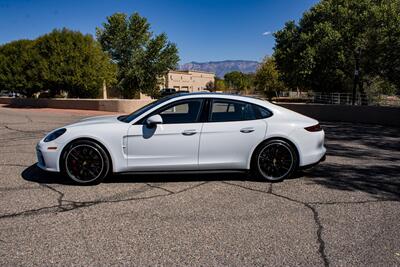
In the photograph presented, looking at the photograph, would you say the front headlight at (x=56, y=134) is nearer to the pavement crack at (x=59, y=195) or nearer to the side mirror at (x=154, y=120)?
the pavement crack at (x=59, y=195)

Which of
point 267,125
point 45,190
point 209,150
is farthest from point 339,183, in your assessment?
point 45,190

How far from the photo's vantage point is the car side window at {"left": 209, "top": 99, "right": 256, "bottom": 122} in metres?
6.18

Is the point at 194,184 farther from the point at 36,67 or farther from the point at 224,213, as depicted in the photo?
the point at 36,67

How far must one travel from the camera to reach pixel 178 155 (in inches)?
236

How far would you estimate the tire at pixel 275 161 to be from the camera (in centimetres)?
618

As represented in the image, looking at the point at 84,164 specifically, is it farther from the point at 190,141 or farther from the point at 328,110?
the point at 328,110

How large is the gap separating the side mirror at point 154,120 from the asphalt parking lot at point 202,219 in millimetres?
941

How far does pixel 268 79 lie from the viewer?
58.7 m

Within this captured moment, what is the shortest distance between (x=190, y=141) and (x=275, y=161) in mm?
1397

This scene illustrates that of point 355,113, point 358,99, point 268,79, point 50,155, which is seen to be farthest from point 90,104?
point 268,79

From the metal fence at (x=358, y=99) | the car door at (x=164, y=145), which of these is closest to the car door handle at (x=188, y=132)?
the car door at (x=164, y=145)

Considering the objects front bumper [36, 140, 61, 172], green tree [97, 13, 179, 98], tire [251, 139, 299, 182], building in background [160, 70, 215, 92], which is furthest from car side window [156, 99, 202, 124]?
building in background [160, 70, 215, 92]

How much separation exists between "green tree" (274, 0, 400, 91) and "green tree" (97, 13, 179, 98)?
15660mm

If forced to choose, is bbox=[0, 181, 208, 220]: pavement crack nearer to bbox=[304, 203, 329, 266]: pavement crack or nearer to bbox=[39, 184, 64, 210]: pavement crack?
bbox=[39, 184, 64, 210]: pavement crack
